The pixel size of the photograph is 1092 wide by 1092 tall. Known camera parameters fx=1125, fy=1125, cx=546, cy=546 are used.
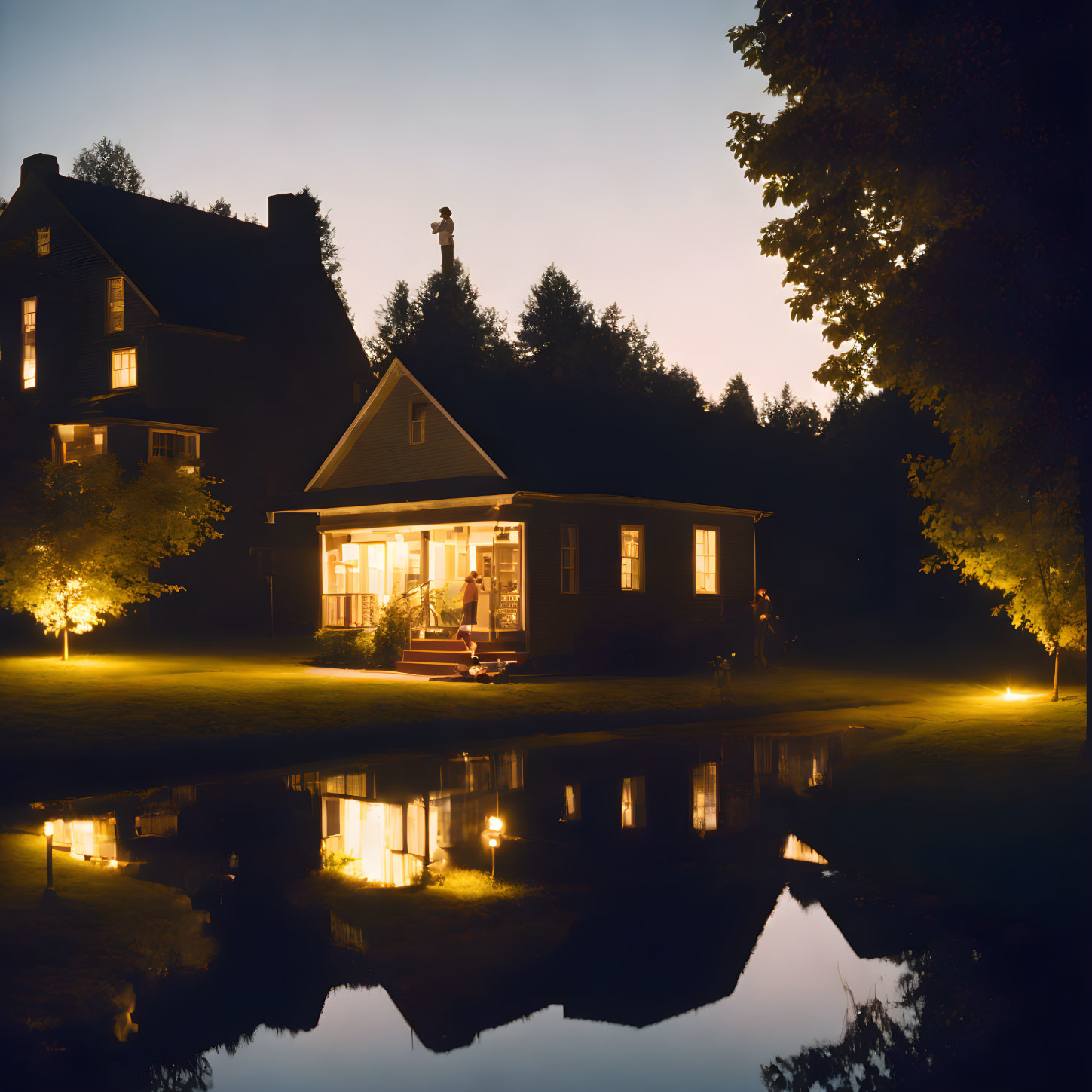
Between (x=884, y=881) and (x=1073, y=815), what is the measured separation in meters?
2.77

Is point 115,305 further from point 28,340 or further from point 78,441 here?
point 78,441

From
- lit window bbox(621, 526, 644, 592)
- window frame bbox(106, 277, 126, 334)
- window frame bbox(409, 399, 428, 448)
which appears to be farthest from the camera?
window frame bbox(106, 277, 126, 334)

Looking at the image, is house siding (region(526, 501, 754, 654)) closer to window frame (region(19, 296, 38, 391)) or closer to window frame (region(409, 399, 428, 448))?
window frame (region(409, 399, 428, 448))

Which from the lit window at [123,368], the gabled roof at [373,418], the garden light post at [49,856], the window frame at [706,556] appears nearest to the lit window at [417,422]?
the gabled roof at [373,418]

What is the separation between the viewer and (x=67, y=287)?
1625 inches

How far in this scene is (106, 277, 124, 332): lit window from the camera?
40031 mm

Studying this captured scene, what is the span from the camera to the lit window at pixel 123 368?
3966 centimetres

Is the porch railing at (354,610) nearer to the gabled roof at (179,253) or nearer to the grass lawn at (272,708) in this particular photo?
the grass lawn at (272,708)

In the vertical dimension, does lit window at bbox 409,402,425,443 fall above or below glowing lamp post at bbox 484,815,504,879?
above

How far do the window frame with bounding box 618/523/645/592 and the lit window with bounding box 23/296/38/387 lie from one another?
23794 millimetres

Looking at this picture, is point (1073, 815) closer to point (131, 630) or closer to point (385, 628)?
point (385, 628)

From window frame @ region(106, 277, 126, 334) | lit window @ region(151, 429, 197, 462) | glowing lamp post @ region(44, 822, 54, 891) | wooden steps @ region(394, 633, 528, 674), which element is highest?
window frame @ region(106, 277, 126, 334)

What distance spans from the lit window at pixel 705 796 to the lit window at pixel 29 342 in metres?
34.6

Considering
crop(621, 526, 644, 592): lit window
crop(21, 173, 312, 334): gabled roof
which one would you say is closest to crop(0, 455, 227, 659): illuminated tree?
crop(621, 526, 644, 592): lit window
